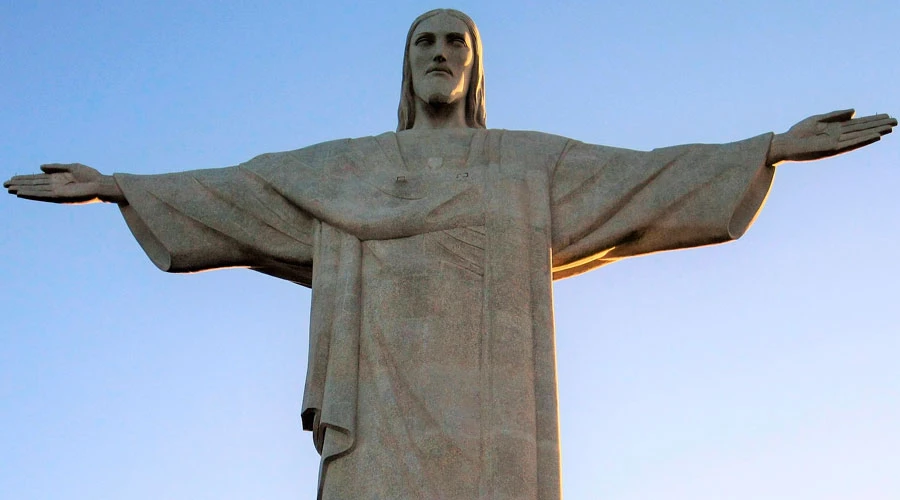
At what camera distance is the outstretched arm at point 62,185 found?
56.8 ft

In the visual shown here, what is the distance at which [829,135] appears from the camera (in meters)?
16.6

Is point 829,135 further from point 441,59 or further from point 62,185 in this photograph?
point 62,185

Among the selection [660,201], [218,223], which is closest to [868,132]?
[660,201]

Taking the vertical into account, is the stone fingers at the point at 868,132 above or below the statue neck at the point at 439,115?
below

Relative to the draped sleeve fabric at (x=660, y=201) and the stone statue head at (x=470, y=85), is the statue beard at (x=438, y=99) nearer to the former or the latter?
the stone statue head at (x=470, y=85)

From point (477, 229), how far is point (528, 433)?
2.21m

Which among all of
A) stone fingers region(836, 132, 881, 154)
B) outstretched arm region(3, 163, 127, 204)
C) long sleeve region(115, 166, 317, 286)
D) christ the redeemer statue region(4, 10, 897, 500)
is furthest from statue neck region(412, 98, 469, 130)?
stone fingers region(836, 132, 881, 154)

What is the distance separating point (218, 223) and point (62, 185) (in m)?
1.66

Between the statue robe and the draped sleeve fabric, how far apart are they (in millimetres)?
19

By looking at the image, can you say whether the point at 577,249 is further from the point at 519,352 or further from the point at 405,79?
the point at 405,79

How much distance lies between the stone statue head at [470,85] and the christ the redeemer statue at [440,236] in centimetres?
2

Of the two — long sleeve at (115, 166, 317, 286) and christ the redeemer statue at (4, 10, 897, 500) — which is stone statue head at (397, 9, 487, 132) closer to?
christ the redeemer statue at (4, 10, 897, 500)

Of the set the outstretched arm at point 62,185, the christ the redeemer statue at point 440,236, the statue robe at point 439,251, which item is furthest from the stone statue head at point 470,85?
the outstretched arm at point 62,185

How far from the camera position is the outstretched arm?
56.8 ft
